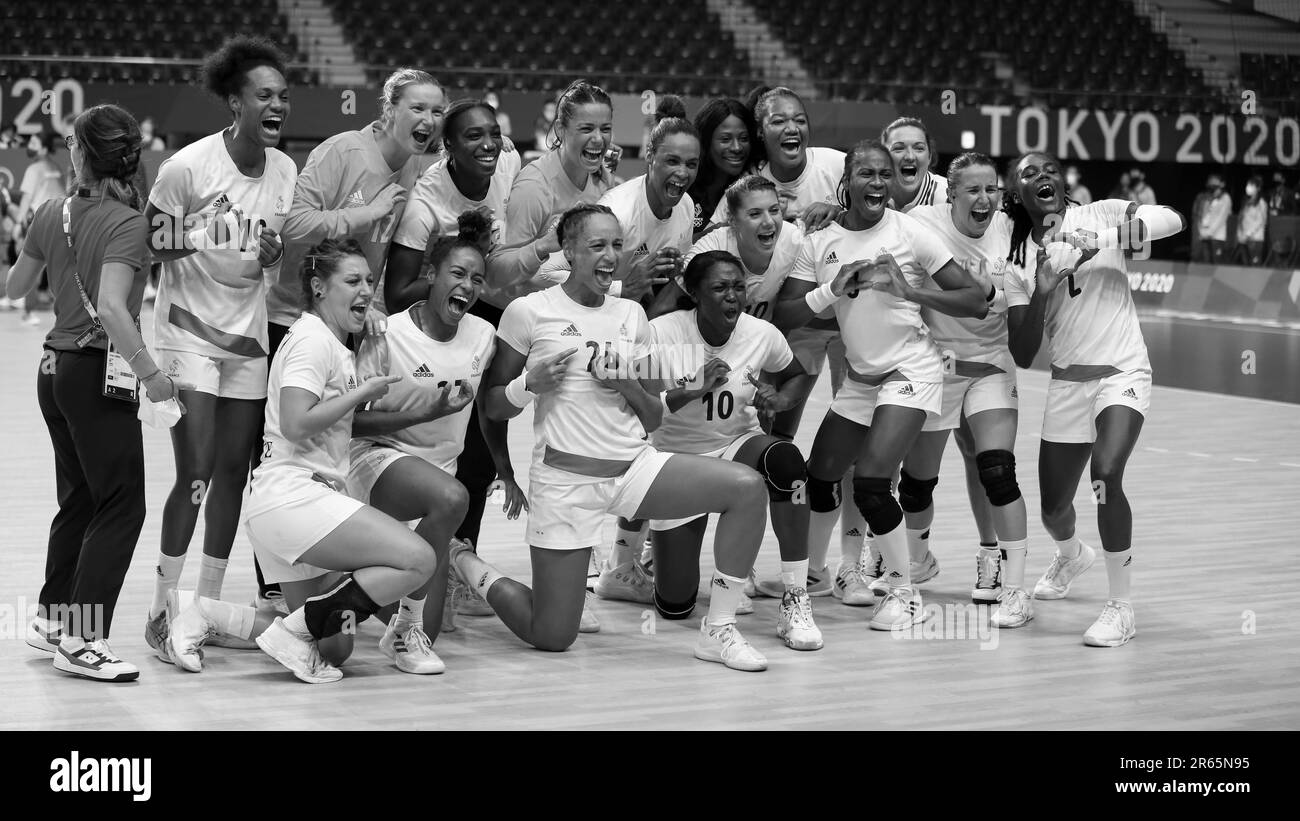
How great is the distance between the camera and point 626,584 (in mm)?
6211

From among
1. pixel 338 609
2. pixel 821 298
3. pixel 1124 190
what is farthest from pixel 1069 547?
pixel 1124 190

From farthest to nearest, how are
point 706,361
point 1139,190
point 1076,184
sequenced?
point 1076,184
point 1139,190
point 706,361

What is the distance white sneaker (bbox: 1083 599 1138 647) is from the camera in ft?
17.5

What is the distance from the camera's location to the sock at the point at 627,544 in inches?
245

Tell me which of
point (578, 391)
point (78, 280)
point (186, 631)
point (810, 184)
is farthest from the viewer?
point (810, 184)

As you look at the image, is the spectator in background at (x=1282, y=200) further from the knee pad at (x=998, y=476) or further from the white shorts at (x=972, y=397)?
the knee pad at (x=998, y=476)

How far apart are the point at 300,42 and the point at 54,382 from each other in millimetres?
17204

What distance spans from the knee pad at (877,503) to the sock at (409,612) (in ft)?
5.51

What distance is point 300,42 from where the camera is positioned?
68.4 ft

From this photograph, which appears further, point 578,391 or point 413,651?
point 578,391

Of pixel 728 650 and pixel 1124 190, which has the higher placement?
pixel 1124 190

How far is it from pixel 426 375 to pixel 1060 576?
273cm

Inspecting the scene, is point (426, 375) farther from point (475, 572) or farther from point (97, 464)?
point (97, 464)
